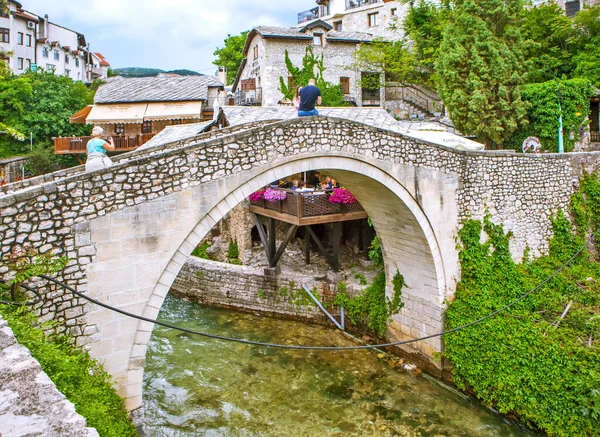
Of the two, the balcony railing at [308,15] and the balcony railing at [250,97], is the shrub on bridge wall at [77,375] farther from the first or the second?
the balcony railing at [308,15]

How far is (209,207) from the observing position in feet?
20.3

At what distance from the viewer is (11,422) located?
6.91 ft

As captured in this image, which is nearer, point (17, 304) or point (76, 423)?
point (76, 423)

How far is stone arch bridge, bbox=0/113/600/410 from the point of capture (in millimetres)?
5230

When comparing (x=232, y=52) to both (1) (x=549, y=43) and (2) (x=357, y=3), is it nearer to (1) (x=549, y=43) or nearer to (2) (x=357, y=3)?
(2) (x=357, y=3)

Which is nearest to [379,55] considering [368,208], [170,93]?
[170,93]

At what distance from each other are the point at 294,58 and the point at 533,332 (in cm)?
1639

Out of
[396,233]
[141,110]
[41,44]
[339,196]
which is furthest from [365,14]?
[396,233]

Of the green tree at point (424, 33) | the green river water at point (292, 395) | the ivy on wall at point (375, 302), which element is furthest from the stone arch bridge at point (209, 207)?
the green tree at point (424, 33)

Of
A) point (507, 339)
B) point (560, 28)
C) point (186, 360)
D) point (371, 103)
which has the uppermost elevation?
point (560, 28)

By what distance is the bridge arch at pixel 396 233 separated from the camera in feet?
20.5

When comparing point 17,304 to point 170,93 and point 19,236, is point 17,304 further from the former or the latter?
point 170,93

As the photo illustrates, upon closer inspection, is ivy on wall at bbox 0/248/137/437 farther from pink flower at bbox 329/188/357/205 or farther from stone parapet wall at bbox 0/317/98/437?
pink flower at bbox 329/188/357/205

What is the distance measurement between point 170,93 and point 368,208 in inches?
583
